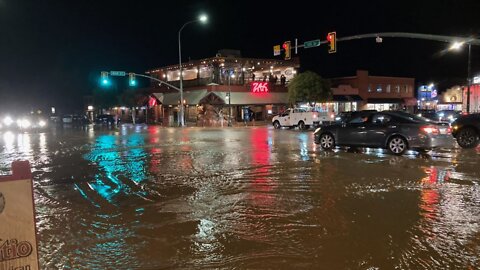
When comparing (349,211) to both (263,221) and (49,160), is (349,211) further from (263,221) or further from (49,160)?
(49,160)

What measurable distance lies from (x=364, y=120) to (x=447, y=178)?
5703 millimetres

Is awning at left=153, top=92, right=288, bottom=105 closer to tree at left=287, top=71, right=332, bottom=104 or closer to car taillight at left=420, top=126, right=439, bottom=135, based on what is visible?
tree at left=287, top=71, right=332, bottom=104

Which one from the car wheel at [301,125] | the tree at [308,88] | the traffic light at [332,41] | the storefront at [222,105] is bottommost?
the car wheel at [301,125]

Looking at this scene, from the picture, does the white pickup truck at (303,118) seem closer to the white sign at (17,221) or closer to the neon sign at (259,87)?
the neon sign at (259,87)

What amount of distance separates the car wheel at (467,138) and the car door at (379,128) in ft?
12.8

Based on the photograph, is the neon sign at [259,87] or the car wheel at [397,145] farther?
the neon sign at [259,87]

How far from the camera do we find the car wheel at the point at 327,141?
16.5 m

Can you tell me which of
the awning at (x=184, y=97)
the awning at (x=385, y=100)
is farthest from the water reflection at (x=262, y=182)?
the awning at (x=385, y=100)

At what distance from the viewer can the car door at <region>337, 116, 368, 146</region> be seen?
15367mm

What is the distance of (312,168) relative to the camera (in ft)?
38.8

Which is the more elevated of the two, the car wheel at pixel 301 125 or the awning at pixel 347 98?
the awning at pixel 347 98

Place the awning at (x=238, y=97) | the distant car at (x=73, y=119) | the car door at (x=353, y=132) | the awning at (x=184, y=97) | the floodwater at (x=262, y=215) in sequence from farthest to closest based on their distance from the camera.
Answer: the distant car at (x=73, y=119), the awning at (x=184, y=97), the awning at (x=238, y=97), the car door at (x=353, y=132), the floodwater at (x=262, y=215)

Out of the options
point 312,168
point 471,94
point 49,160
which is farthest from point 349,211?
point 471,94

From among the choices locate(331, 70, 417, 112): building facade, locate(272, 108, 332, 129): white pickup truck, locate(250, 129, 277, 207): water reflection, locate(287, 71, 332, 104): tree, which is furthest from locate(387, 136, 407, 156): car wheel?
locate(331, 70, 417, 112): building facade
